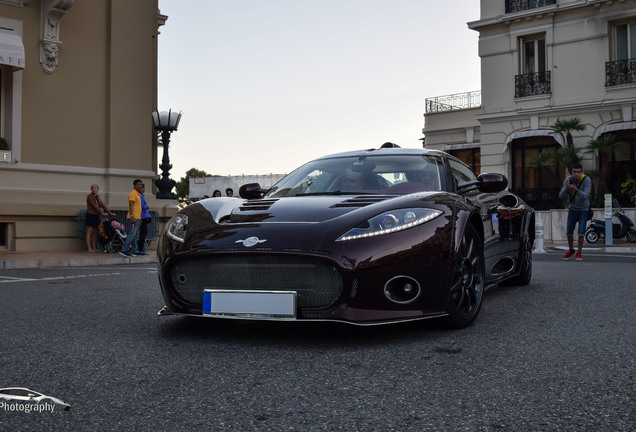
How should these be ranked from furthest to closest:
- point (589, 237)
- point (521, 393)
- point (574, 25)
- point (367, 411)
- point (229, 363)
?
1. point (574, 25)
2. point (589, 237)
3. point (229, 363)
4. point (521, 393)
5. point (367, 411)

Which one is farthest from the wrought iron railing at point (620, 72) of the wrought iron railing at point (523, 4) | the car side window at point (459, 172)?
the car side window at point (459, 172)

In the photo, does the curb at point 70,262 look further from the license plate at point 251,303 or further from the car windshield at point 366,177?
the license plate at point 251,303

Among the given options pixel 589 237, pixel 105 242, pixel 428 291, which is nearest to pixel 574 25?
pixel 589 237

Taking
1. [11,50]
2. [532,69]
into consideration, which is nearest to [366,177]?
[11,50]

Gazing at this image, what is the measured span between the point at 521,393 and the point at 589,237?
16.8 metres

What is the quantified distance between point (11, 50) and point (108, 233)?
3919 millimetres

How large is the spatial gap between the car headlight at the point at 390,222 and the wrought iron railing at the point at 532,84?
72.1ft

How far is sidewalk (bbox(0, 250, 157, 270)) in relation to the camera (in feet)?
35.9

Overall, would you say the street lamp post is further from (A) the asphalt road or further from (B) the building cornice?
(B) the building cornice

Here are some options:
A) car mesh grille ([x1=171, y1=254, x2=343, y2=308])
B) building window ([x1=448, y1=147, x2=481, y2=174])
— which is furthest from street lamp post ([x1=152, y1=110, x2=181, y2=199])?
building window ([x1=448, y1=147, x2=481, y2=174])

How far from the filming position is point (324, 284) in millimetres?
3564

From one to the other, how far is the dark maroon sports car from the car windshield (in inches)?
5.0

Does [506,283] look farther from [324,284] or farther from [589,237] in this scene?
[589,237]

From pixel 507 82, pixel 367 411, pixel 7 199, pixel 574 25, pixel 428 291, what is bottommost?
pixel 367 411
